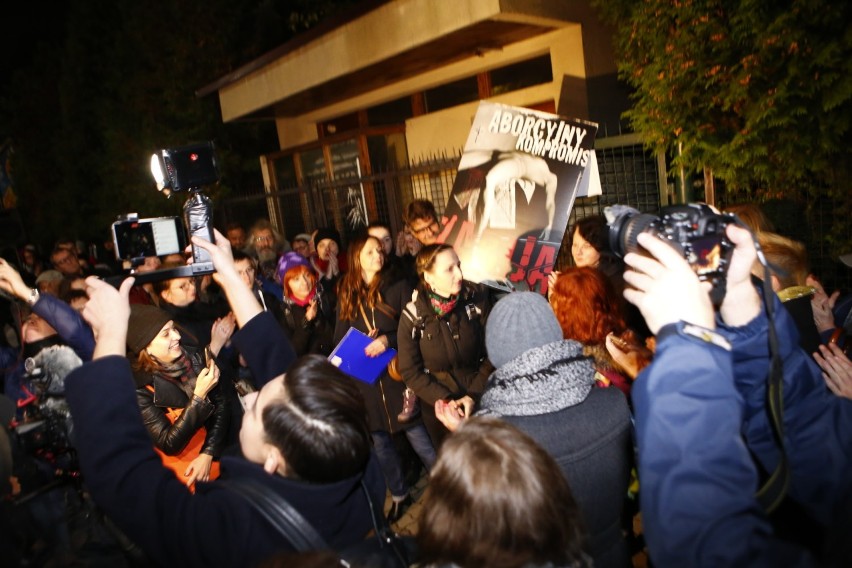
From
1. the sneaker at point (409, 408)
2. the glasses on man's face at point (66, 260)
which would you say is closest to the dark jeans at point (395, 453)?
the sneaker at point (409, 408)

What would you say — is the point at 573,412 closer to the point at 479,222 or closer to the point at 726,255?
the point at 726,255

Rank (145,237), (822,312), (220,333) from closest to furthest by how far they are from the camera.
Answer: (145,237)
(822,312)
(220,333)

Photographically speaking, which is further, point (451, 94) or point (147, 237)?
point (451, 94)

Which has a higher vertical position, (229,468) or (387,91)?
(387,91)

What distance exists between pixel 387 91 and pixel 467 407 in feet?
24.7

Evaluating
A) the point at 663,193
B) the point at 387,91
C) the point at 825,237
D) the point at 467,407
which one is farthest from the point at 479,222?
the point at 387,91

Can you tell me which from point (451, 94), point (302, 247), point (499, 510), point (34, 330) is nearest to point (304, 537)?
point (499, 510)

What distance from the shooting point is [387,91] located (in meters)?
9.45

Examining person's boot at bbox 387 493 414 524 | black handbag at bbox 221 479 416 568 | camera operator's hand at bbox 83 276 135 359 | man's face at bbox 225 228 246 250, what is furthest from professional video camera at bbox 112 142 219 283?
man's face at bbox 225 228 246 250

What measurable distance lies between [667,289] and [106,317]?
5.14 ft

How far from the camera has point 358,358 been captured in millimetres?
3910

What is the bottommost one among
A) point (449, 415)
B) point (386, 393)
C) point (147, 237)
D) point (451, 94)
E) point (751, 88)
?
point (386, 393)

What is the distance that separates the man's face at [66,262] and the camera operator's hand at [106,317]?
264 inches

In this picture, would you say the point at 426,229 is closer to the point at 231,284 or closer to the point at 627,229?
the point at 231,284
